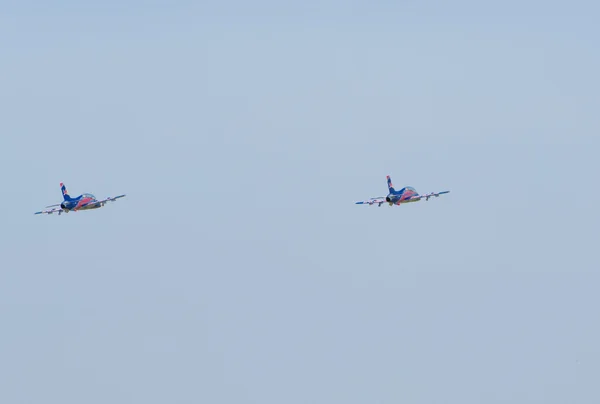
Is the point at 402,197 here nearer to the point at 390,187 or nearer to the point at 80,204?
the point at 390,187

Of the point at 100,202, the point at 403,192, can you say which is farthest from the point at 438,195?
the point at 100,202

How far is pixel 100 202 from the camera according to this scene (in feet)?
570

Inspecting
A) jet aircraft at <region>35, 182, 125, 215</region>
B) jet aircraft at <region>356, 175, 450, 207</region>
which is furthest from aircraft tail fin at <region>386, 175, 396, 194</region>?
jet aircraft at <region>35, 182, 125, 215</region>

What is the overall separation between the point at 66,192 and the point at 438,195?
69663 millimetres

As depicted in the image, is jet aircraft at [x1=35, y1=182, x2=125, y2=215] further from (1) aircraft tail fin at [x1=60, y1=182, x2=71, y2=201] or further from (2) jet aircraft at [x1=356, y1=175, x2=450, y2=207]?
(2) jet aircraft at [x1=356, y1=175, x2=450, y2=207]

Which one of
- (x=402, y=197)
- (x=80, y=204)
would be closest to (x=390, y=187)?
(x=402, y=197)

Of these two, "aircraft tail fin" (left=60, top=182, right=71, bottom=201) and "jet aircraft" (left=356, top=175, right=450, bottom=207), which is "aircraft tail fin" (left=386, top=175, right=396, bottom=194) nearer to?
"jet aircraft" (left=356, top=175, right=450, bottom=207)

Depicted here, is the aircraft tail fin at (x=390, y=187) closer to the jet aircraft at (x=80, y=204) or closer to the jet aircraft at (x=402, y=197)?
the jet aircraft at (x=402, y=197)

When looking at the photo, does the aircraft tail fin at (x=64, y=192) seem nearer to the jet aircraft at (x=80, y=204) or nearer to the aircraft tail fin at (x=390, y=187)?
the jet aircraft at (x=80, y=204)

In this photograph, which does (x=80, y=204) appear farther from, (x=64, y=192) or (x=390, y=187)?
(x=390, y=187)

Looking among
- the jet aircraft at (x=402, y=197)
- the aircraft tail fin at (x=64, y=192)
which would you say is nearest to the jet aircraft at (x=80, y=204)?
the aircraft tail fin at (x=64, y=192)

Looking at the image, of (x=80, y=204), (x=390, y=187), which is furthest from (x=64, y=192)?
(x=390, y=187)

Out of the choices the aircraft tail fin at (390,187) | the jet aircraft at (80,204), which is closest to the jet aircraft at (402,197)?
the aircraft tail fin at (390,187)

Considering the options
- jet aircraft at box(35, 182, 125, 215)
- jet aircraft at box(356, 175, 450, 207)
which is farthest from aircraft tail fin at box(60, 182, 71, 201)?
jet aircraft at box(356, 175, 450, 207)
